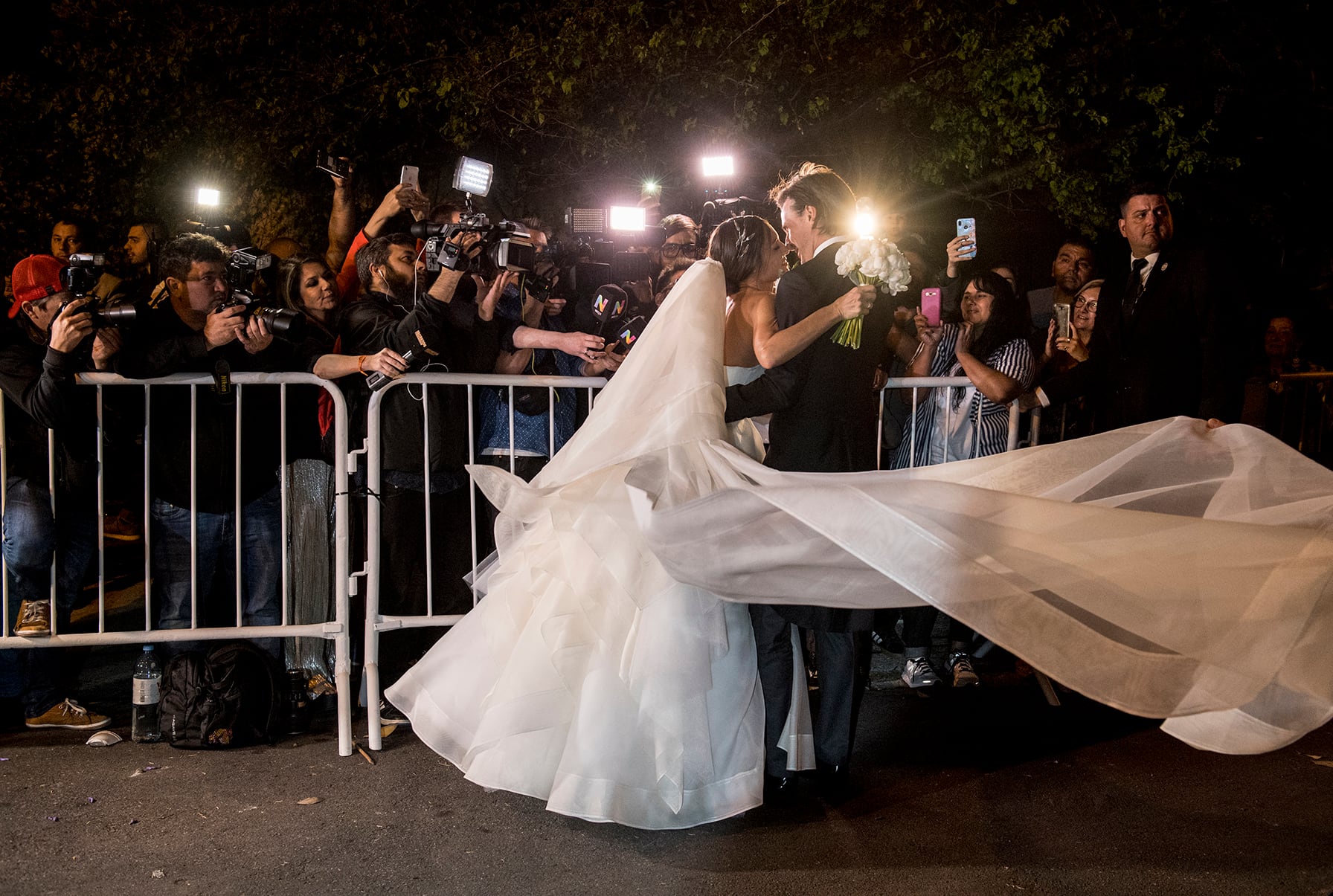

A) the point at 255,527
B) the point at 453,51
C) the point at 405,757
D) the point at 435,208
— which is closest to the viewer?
the point at 405,757

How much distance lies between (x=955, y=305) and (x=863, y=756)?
2.95 meters

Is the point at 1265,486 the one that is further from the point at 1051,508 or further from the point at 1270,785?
the point at 1270,785

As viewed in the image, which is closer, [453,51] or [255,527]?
[255,527]

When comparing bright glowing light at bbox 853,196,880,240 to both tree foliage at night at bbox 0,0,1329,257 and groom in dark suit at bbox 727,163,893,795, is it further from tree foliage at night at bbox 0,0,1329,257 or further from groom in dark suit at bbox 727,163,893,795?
tree foliage at night at bbox 0,0,1329,257

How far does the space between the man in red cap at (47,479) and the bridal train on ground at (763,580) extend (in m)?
1.85

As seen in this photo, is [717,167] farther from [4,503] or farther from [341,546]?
[4,503]

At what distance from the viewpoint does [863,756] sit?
4930mm

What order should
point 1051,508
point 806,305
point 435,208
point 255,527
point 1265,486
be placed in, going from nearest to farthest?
point 1051,508 < point 1265,486 < point 806,305 < point 255,527 < point 435,208

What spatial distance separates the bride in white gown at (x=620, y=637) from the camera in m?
3.92

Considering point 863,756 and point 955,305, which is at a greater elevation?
point 955,305

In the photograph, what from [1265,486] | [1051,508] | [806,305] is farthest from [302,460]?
[1265,486]

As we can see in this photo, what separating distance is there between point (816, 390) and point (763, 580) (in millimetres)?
896

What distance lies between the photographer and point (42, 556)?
16.3ft

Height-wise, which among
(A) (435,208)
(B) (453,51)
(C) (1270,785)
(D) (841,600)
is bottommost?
(C) (1270,785)
